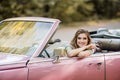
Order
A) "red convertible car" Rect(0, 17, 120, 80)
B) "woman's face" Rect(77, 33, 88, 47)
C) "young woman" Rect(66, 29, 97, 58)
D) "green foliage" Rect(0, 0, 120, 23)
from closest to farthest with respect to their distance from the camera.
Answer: "red convertible car" Rect(0, 17, 120, 80), "young woman" Rect(66, 29, 97, 58), "woman's face" Rect(77, 33, 88, 47), "green foliage" Rect(0, 0, 120, 23)

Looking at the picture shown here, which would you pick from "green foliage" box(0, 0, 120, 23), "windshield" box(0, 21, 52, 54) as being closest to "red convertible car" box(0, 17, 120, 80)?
"windshield" box(0, 21, 52, 54)

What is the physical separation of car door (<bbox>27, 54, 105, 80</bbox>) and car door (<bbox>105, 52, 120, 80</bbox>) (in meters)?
0.08

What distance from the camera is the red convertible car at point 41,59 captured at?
469 centimetres

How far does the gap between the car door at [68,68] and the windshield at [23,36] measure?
0.26 m

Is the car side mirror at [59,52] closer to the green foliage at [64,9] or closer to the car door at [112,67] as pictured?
the car door at [112,67]

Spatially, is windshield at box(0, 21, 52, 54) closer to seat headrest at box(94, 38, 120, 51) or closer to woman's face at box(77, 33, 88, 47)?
woman's face at box(77, 33, 88, 47)

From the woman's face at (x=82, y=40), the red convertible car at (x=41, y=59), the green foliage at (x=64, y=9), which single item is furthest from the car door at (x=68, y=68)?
the green foliage at (x=64, y=9)

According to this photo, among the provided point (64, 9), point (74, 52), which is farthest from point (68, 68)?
point (64, 9)

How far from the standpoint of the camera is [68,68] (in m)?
4.94

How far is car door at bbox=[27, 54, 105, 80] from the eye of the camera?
4750 mm

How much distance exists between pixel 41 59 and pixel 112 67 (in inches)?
39.9

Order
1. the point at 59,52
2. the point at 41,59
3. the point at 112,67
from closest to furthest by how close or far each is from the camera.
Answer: the point at 41,59, the point at 59,52, the point at 112,67

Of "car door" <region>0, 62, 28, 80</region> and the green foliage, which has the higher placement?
"car door" <region>0, 62, 28, 80</region>

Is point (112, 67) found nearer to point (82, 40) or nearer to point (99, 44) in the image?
point (82, 40)
